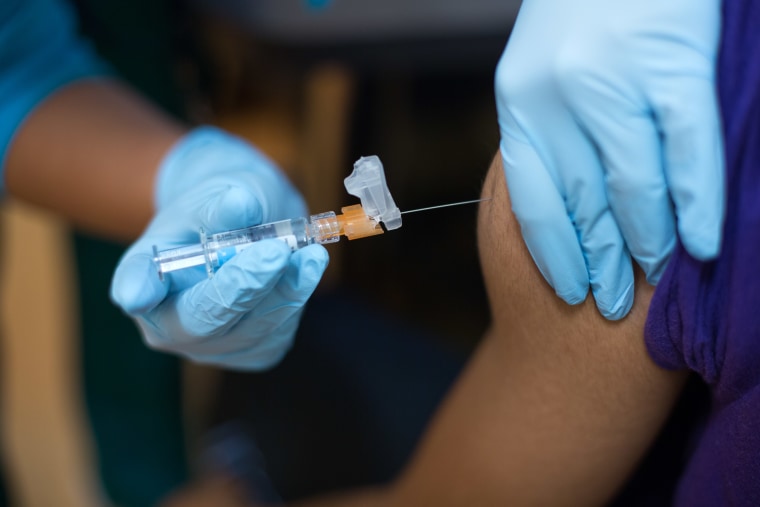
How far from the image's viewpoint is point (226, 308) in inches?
32.2

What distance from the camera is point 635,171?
0.67 meters

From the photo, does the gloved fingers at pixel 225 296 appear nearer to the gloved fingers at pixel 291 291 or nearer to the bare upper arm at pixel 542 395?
the gloved fingers at pixel 291 291

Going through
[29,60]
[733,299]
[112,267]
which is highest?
[29,60]

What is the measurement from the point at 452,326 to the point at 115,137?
156 centimetres

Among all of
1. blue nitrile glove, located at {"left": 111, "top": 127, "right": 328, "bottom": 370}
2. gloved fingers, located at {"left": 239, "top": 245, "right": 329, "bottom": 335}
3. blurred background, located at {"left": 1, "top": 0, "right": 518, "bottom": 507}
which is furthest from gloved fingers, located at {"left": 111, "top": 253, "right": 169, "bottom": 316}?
blurred background, located at {"left": 1, "top": 0, "right": 518, "bottom": 507}

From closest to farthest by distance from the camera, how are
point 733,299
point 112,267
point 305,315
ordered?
point 733,299 < point 112,267 < point 305,315

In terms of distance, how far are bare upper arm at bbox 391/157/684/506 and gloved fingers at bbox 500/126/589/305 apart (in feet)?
0.18

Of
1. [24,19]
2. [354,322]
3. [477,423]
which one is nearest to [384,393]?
[354,322]

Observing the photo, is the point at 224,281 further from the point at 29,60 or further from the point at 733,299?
the point at 29,60

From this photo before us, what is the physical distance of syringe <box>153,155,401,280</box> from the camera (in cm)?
81

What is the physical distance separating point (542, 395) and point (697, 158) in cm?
37

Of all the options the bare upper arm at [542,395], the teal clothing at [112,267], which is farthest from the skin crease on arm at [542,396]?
the teal clothing at [112,267]

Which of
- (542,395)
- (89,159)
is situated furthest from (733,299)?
(89,159)

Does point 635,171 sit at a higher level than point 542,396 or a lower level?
higher
